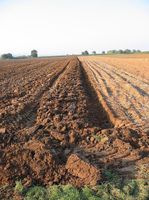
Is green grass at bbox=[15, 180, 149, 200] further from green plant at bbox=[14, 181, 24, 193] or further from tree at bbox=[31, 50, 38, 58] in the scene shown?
tree at bbox=[31, 50, 38, 58]

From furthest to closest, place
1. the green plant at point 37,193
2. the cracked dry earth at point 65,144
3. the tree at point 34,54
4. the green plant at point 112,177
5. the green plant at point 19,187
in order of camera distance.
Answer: the tree at point 34,54, the cracked dry earth at point 65,144, the green plant at point 112,177, the green plant at point 19,187, the green plant at point 37,193

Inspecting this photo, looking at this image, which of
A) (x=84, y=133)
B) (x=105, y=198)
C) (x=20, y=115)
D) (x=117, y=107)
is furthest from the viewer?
(x=117, y=107)

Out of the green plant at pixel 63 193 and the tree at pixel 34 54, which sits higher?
the green plant at pixel 63 193

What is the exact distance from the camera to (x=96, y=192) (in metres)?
6.76

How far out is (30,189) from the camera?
23.0 ft

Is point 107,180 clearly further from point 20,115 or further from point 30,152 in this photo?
point 20,115

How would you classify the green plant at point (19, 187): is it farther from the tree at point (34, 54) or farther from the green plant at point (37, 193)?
the tree at point (34, 54)

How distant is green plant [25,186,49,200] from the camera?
21.9ft

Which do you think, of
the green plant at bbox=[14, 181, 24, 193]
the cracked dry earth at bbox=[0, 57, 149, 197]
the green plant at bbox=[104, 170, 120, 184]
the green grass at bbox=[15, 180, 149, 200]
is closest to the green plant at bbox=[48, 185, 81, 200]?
the green grass at bbox=[15, 180, 149, 200]

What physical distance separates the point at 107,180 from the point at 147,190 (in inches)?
30.8

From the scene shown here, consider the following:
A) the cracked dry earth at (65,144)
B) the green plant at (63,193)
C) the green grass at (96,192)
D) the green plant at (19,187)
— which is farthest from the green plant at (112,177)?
the green plant at (19,187)

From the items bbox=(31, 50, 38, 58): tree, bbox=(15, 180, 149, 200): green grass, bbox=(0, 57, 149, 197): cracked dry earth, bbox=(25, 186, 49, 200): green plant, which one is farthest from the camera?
bbox=(31, 50, 38, 58): tree

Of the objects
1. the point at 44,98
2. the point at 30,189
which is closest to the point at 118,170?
the point at 30,189

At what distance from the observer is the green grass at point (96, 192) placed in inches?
257
